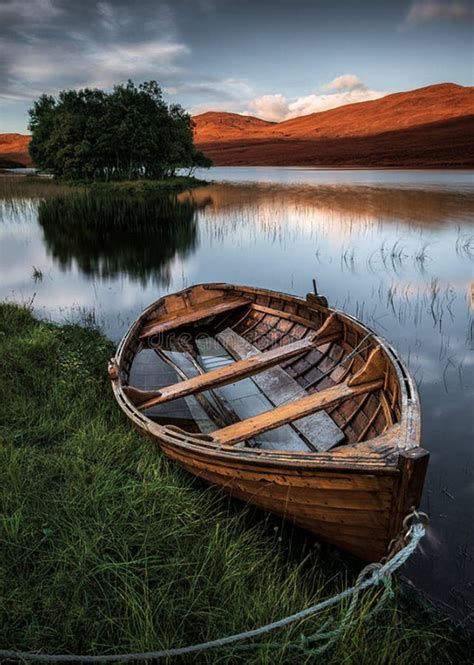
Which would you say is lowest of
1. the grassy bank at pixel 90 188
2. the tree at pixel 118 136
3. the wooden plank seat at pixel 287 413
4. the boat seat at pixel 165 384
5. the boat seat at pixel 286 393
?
the boat seat at pixel 165 384

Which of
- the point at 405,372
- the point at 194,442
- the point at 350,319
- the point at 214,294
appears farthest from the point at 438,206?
the point at 194,442

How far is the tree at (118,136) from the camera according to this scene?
41344 millimetres

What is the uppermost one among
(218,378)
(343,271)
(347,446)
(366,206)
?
(366,206)

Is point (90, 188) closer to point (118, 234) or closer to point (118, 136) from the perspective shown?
point (118, 136)

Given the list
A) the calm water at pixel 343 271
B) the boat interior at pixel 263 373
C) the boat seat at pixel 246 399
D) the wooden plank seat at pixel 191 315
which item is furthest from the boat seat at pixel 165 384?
the calm water at pixel 343 271

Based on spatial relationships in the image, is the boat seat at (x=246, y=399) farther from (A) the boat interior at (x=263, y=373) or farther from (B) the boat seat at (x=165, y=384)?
(B) the boat seat at (x=165, y=384)

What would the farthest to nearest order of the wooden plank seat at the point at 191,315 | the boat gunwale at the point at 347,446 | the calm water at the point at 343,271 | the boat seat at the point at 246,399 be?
the wooden plank seat at the point at 191,315, the boat seat at the point at 246,399, the calm water at the point at 343,271, the boat gunwale at the point at 347,446

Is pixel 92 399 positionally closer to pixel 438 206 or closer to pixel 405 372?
pixel 405 372

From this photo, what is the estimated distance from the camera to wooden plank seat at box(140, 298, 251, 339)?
285 inches

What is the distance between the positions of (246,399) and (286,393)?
59cm

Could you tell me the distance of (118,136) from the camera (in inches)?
1604

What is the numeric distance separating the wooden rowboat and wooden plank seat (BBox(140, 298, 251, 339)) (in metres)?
0.02

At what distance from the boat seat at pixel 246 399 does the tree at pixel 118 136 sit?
3885 centimetres

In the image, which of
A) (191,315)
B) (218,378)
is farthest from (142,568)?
(191,315)
